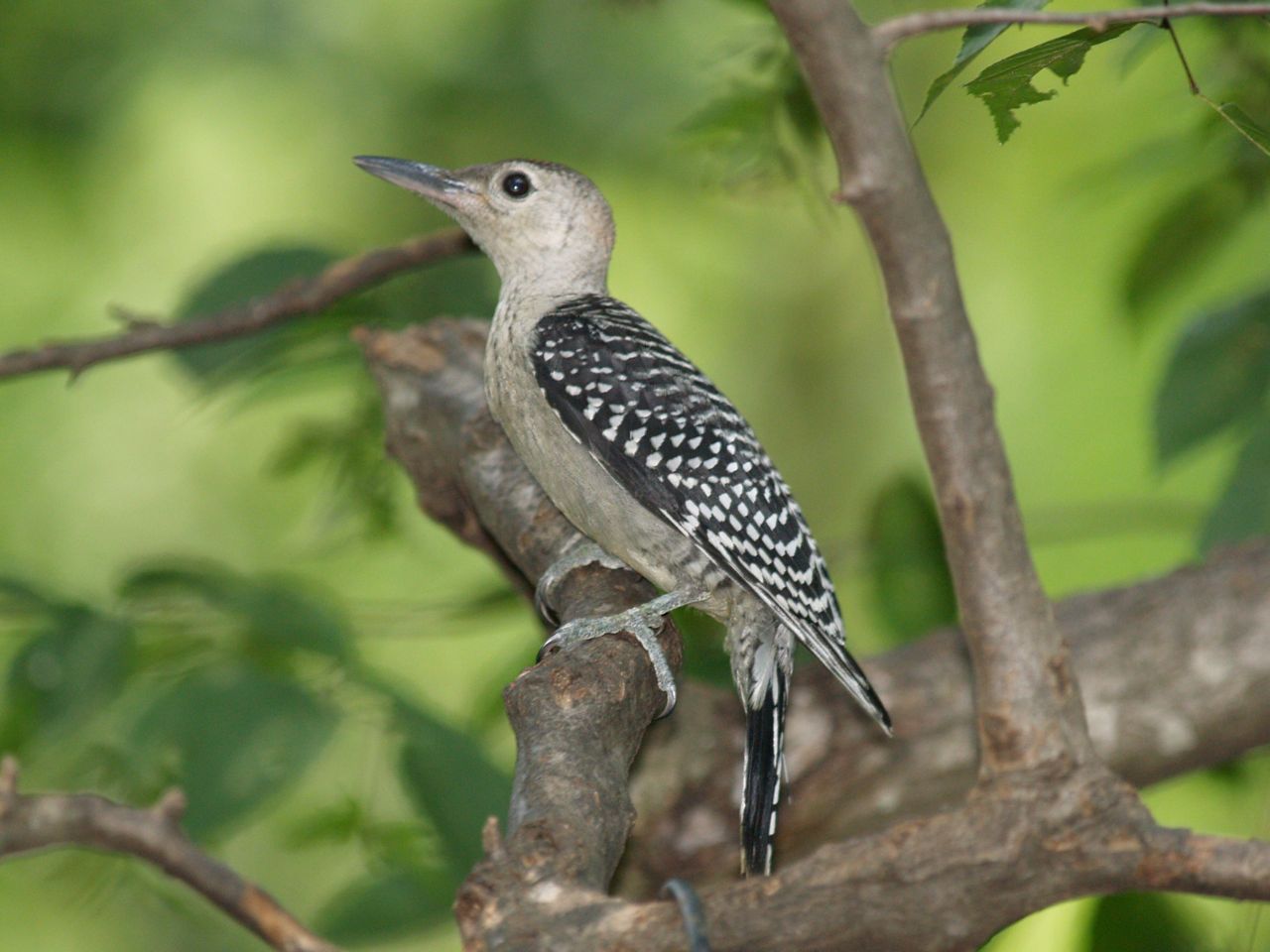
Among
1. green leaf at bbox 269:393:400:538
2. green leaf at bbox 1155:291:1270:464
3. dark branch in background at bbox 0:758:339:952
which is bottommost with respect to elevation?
dark branch in background at bbox 0:758:339:952

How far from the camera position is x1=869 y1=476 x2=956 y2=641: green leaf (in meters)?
4.69

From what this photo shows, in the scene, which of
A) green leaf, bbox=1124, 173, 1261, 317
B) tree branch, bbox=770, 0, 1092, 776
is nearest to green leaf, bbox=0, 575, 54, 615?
tree branch, bbox=770, 0, 1092, 776

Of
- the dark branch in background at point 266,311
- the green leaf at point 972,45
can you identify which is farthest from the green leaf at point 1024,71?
the dark branch in background at point 266,311

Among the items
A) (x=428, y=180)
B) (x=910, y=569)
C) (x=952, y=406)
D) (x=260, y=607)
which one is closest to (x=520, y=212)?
(x=428, y=180)

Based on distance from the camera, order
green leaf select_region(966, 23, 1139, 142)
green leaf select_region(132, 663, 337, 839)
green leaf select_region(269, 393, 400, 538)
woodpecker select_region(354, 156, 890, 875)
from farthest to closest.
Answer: green leaf select_region(269, 393, 400, 538) → woodpecker select_region(354, 156, 890, 875) → green leaf select_region(132, 663, 337, 839) → green leaf select_region(966, 23, 1139, 142)

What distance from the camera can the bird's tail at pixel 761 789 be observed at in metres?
3.29

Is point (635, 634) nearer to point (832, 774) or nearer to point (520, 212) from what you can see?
point (832, 774)

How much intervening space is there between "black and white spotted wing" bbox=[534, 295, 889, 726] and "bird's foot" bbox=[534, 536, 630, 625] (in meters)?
0.26

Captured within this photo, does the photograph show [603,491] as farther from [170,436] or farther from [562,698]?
[170,436]

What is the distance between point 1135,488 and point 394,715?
4393 millimetres

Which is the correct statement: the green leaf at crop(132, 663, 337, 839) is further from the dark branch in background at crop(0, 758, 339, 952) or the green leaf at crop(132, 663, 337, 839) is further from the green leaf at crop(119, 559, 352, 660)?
the dark branch in background at crop(0, 758, 339, 952)

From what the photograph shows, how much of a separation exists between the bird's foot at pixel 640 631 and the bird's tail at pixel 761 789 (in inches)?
11.1

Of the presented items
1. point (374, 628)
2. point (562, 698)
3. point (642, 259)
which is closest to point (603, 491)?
point (562, 698)

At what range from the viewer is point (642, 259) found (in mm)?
7434
